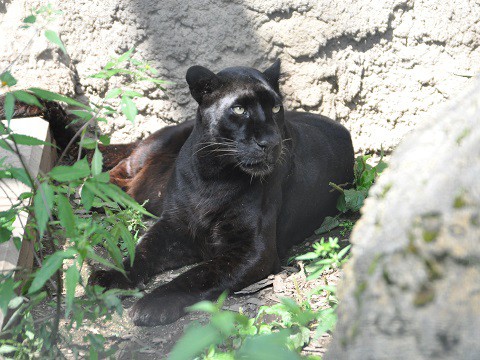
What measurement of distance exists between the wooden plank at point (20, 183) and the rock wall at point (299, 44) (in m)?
0.54

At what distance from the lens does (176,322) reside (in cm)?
365

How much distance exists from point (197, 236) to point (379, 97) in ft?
7.34

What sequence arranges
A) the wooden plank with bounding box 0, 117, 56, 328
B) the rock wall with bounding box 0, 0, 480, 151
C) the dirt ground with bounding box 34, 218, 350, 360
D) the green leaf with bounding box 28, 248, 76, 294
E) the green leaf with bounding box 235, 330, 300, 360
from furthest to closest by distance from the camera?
the rock wall with bounding box 0, 0, 480, 151 < the wooden plank with bounding box 0, 117, 56, 328 < the dirt ground with bounding box 34, 218, 350, 360 < the green leaf with bounding box 28, 248, 76, 294 < the green leaf with bounding box 235, 330, 300, 360

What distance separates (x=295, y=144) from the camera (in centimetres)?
483

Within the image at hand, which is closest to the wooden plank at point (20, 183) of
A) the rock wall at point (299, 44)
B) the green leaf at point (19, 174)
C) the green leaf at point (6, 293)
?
the green leaf at point (19, 174)

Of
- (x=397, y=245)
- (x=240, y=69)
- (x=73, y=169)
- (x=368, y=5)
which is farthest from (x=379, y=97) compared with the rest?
(x=397, y=245)

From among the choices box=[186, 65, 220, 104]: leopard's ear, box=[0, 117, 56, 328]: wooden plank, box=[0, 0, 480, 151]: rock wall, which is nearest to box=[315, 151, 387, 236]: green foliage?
box=[0, 0, 480, 151]: rock wall

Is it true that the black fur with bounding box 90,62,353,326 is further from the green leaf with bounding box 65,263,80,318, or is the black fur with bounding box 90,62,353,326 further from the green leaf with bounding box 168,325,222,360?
the green leaf with bounding box 168,325,222,360

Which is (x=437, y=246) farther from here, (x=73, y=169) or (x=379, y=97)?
(x=379, y=97)

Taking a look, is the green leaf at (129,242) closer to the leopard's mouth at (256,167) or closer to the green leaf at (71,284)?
the green leaf at (71,284)

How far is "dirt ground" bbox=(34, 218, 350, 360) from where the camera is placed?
3.22 meters

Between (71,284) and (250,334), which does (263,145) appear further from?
(71,284)

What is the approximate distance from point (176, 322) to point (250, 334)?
0.77 meters

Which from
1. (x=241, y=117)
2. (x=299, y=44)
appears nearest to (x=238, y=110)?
(x=241, y=117)
